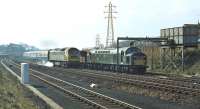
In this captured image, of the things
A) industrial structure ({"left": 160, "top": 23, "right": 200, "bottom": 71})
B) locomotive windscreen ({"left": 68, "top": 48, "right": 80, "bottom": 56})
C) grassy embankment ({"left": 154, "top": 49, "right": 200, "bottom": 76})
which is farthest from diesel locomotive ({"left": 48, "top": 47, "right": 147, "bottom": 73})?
industrial structure ({"left": 160, "top": 23, "right": 200, "bottom": 71})

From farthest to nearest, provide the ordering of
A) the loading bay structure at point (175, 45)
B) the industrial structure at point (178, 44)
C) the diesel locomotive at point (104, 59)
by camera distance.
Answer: the industrial structure at point (178, 44) < the loading bay structure at point (175, 45) < the diesel locomotive at point (104, 59)

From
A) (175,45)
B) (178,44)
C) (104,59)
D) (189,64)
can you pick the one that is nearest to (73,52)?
(104,59)

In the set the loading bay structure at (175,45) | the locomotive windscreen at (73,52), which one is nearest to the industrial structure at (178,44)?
the loading bay structure at (175,45)

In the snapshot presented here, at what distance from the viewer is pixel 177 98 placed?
23062 millimetres

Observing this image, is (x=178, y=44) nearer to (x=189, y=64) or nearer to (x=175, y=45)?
(x=175, y=45)

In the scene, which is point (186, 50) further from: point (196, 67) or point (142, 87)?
point (142, 87)

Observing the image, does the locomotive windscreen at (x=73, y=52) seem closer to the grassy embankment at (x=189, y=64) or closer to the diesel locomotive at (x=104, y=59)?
the diesel locomotive at (x=104, y=59)

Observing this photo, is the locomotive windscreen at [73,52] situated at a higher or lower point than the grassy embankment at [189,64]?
higher

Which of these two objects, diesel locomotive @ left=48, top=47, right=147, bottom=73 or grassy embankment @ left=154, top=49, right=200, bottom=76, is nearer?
diesel locomotive @ left=48, top=47, right=147, bottom=73

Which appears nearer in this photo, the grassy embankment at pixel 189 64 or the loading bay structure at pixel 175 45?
the grassy embankment at pixel 189 64

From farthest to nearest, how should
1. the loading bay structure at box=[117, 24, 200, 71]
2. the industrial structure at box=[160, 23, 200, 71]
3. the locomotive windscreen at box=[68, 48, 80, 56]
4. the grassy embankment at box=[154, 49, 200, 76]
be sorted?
1. the locomotive windscreen at box=[68, 48, 80, 56]
2. the industrial structure at box=[160, 23, 200, 71]
3. the loading bay structure at box=[117, 24, 200, 71]
4. the grassy embankment at box=[154, 49, 200, 76]

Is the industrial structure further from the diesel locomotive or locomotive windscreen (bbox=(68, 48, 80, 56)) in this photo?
locomotive windscreen (bbox=(68, 48, 80, 56))

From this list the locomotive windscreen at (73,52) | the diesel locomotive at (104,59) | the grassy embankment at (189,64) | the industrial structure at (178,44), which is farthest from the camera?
the locomotive windscreen at (73,52)

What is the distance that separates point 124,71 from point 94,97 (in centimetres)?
2807
